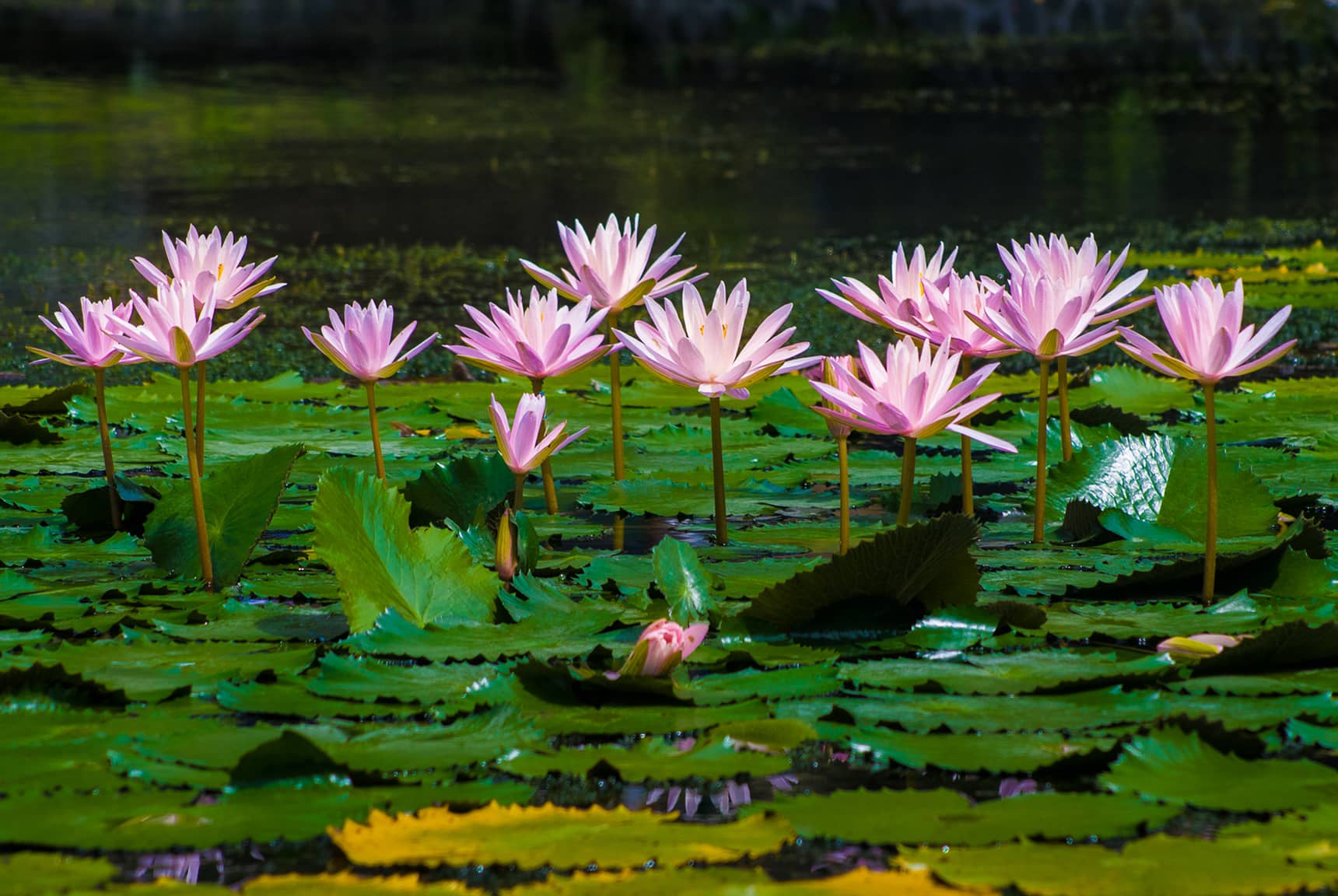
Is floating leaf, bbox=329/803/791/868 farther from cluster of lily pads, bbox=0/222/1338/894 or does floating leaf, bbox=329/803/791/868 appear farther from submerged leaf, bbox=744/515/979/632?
submerged leaf, bbox=744/515/979/632

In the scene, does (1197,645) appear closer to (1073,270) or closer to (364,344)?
(1073,270)

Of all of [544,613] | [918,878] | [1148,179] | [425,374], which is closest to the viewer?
[918,878]

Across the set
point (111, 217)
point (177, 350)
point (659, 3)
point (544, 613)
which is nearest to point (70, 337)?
point (177, 350)

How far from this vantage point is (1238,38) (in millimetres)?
20344

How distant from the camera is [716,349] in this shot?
180 cm

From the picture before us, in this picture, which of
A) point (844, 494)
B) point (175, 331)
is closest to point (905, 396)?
point (844, 494)

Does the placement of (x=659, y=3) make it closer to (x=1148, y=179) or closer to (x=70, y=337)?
(x=1148, y=179)

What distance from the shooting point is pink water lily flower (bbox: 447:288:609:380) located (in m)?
1.92

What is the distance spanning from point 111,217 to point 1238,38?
55.7 feet

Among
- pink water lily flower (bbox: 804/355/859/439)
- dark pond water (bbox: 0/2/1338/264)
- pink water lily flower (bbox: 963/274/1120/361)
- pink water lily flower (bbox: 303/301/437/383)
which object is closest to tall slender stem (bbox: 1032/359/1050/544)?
pink water lily flower (bbox: 963/274/1120/361)

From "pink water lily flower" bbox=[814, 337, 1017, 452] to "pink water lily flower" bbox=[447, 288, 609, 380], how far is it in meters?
0.35

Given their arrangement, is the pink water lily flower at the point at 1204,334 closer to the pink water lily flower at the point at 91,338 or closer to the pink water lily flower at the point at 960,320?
the pink water lily flower at the point at 960,320

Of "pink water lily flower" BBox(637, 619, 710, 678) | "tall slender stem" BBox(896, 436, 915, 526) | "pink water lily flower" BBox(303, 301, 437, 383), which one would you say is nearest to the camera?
"pink water lily flower" BBox(637, 619, 710, 678)

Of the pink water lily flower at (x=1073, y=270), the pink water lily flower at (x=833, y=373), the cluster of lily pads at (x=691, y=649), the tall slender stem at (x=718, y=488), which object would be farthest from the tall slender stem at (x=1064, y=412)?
the tall slender stem at (x=718, y=488)
